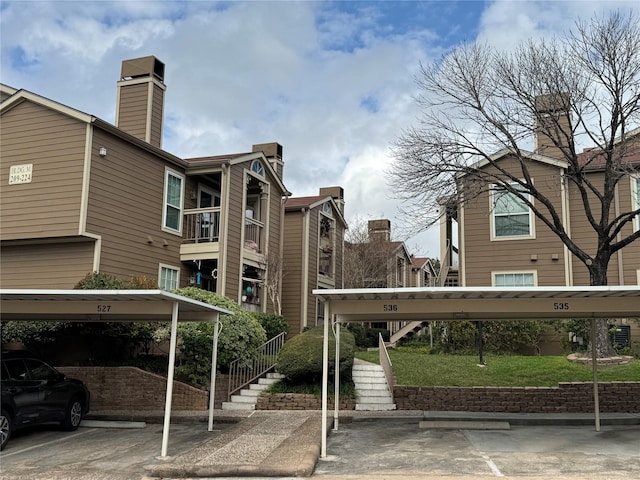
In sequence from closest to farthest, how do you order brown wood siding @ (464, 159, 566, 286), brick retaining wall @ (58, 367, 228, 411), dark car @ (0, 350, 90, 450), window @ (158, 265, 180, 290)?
dark car @ (0, 350, 90, 450) → brick retaining wall @ (58, 367, 228, 411) → window @ (158, 265, 180, 290) → brown wood siding @ (464, 159, 566, 286)

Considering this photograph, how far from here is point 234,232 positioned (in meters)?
19.1

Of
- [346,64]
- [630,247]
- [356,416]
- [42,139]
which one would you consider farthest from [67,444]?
[630,247]

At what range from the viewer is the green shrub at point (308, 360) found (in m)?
13.5

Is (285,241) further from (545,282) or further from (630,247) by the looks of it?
(630,247)

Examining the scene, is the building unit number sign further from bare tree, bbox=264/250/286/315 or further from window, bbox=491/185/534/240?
window, bbox=491/185/534/240

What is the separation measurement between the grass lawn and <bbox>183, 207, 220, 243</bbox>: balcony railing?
7.45 metres

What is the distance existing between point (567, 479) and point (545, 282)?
1240 centimetres

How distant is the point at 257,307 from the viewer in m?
21.0

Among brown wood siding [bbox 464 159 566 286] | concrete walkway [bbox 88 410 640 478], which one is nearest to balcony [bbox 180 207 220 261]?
concrete walkway [bbox 88 410 640 478]

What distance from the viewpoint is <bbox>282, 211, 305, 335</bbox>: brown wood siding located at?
24.1 m

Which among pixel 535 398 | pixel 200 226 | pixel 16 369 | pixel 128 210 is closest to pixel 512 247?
pixel 535 398

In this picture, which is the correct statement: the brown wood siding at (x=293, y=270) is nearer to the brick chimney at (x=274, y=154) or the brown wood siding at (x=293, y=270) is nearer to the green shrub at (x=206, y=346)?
the brick chimney at (x=274, y=154)

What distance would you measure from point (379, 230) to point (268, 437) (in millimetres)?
23865

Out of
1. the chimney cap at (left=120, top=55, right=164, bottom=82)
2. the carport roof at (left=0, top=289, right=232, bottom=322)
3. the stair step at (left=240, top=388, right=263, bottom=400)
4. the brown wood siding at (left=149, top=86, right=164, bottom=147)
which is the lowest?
the stair step at (left=240, top=388, right=263, bottom=400)
